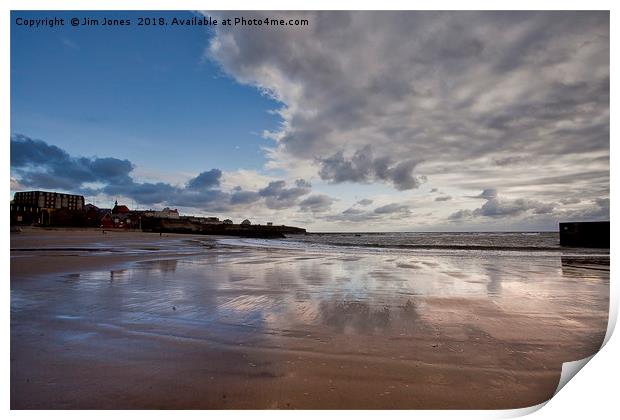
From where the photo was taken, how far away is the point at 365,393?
267cm

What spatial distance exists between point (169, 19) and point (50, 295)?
4.75 meters

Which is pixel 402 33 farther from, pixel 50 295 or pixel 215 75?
pixel 50 295

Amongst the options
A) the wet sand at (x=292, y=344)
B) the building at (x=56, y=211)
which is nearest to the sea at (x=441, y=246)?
the wet sand at (x=292, y=344)

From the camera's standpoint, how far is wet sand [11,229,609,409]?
2.65m

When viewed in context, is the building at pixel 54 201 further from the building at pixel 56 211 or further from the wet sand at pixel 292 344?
the wet sand at pixel 292 344

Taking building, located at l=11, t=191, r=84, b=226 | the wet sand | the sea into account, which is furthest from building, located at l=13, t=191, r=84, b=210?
the wet sand

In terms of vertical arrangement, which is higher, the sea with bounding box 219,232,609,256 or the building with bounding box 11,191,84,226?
the building with bounding box 11,191,84,226

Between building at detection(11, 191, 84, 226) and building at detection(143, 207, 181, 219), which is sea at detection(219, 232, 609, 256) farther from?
building at detection(143, 207, 181, 219)

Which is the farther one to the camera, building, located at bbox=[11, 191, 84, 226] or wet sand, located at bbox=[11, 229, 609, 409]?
building, located at bbox=[11, 191, 84, 226]

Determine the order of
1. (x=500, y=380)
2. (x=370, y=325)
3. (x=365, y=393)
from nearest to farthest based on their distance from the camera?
(x=365, y=393), (x=500, y=380), (x=370, y=325)

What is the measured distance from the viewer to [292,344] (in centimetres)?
360

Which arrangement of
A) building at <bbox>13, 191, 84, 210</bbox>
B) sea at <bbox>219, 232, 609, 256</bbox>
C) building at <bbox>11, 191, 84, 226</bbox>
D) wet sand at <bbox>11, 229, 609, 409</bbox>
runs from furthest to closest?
building at <bbox>11, 191, 84, 226</bbox> < building at <bbox>13, 191, 84, 210</bbox> < sea at <bbox>219, 232, 609, 256</bbox> < wet sand at <bbox>11, 229, 609, 409</bbox>

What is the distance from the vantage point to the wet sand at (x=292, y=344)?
2.65 metres
